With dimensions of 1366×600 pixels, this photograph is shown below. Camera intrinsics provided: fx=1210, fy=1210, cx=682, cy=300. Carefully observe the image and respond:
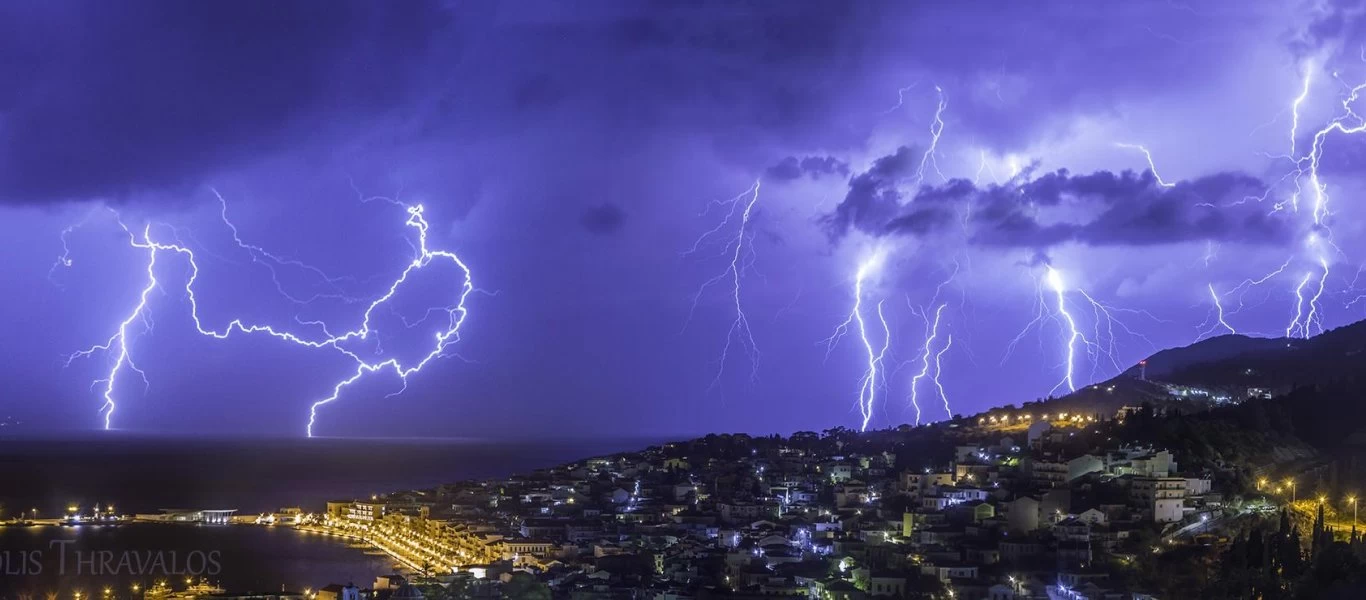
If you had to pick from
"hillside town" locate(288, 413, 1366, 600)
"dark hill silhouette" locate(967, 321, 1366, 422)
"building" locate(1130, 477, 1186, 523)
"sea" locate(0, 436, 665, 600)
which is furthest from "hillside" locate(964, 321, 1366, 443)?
"sea" locate(0, 436, 665, 600)

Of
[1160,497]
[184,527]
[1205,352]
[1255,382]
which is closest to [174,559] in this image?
[184,527]

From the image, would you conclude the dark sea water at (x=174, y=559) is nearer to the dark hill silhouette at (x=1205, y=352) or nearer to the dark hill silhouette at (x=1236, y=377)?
the dark hill silhouette at (x=1236, y=377)

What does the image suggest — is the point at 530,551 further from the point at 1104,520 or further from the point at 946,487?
the point at 1104,520

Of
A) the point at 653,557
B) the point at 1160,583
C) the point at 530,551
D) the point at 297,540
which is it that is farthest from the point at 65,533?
the point at 1160,583

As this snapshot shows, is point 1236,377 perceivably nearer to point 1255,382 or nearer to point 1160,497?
point 1255,382

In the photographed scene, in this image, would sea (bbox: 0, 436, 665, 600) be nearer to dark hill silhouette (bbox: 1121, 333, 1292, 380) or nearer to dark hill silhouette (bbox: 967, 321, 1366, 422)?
dark hill silhouette (bbox: 967, 321, 1366, 422)
